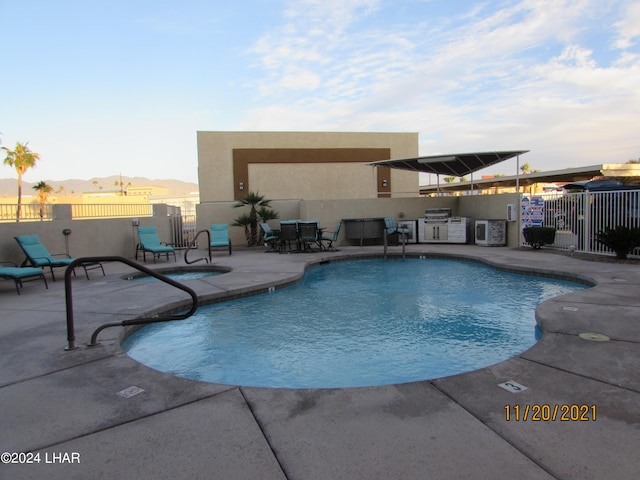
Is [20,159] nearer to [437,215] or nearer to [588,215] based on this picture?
[437,215]

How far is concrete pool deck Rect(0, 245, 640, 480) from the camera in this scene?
2.00m

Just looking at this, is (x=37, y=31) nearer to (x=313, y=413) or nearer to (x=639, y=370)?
(x=313, y=413)

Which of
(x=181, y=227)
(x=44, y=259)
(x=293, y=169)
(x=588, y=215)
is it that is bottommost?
(x=44, y=259)

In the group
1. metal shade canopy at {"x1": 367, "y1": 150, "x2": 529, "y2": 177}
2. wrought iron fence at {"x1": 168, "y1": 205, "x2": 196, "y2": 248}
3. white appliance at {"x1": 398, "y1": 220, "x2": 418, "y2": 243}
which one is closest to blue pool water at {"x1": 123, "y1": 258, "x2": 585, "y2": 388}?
white appliance at {"x1": 398, "y1": 220, "x2": 418, "y2": 243}

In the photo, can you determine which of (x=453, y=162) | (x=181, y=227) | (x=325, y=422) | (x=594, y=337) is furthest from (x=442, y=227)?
(x=325, y=422)

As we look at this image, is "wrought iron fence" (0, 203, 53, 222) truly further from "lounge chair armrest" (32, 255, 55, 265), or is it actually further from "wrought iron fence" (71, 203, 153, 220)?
"lounge chair armrest" (32, 255, 55, 265)

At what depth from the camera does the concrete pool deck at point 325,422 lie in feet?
6.57

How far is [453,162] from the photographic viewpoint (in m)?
15.2

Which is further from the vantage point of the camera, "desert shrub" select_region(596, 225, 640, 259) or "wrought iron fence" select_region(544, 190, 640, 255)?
"wrought iron fence" select_region(544, 190, 640, 255)

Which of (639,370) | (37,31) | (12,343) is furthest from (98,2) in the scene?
(639,370)

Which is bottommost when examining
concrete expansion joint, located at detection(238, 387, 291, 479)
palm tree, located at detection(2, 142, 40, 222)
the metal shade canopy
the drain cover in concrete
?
concrete expansion joint, located at detection(238, 387, 291, 479)

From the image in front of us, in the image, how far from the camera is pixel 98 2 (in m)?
9.77
